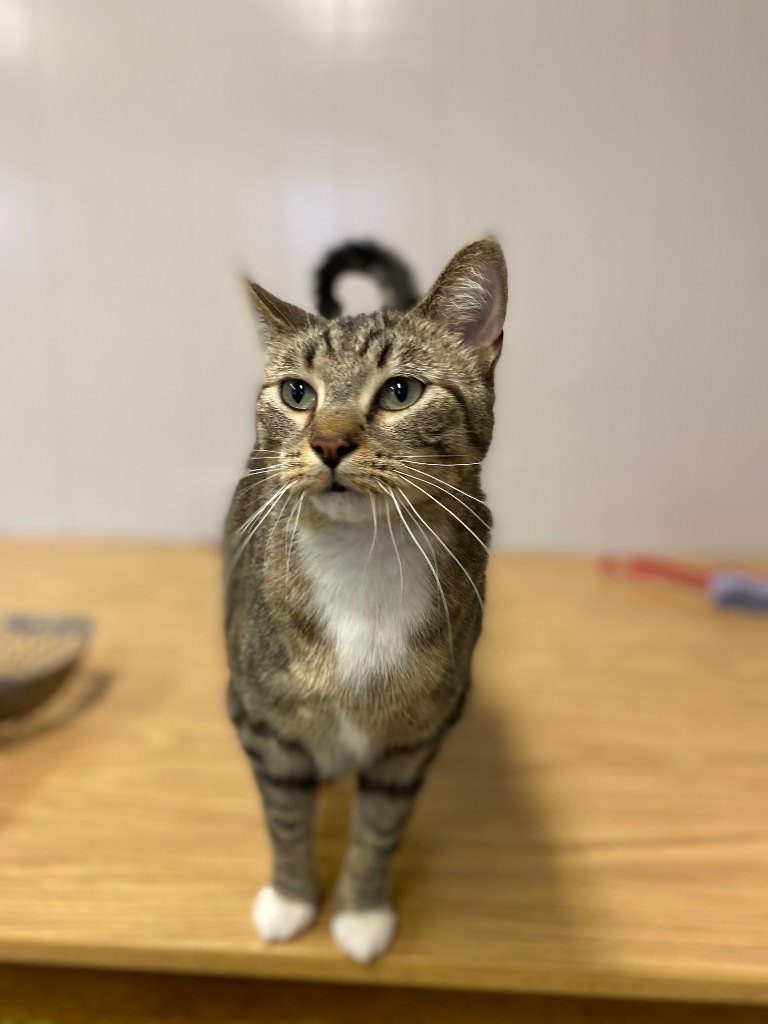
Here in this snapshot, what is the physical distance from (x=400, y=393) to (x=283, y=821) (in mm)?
321

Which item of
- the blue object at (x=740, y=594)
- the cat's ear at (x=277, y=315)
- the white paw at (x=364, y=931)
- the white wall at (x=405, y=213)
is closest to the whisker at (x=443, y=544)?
the cat's ear at (x=277, y=315)

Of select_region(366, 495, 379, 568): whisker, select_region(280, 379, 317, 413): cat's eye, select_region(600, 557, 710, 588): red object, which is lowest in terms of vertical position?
select_region(600, 557, 710, 588): red object

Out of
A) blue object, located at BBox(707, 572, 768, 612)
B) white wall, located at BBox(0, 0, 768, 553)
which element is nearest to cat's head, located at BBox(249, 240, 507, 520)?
white wall, located at BBox(0, 0, 768, 553)

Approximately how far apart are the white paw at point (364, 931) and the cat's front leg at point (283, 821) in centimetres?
3

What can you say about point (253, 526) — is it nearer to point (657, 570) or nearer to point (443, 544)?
point (443, 544)

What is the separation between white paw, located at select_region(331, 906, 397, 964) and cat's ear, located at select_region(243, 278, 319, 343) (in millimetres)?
425

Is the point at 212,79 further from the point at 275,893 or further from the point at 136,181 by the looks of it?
the point at 275,893

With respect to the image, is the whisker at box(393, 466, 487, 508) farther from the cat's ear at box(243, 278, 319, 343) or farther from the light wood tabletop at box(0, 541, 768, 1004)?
the light wood tabletop at box(0, 541, 768, 1004)

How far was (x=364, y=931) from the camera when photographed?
565 mm

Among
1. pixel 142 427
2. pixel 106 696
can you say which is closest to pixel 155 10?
pixel 142 427

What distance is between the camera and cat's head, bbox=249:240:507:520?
1.34 feet

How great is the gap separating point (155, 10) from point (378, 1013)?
1192mm

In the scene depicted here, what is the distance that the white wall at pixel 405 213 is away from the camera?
3.39ft

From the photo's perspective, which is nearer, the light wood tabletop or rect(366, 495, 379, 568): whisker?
rect(366, 495, 379, 568): whisker
